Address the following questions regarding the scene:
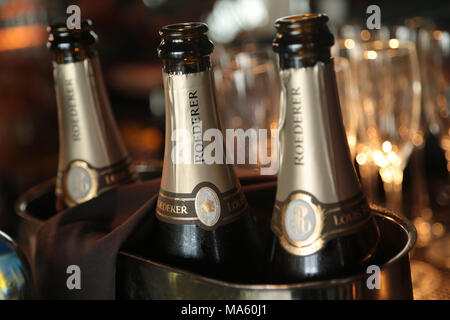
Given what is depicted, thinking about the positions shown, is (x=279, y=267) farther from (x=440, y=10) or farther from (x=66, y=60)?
(x=440, y=10)

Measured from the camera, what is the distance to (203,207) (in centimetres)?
43

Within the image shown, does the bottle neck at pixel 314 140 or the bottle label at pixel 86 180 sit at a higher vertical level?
the bottle neck at pixel 314 140

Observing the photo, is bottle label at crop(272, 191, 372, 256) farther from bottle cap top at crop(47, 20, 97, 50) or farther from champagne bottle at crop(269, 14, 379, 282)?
bottle cap top at crop(47, 20, 97, 50)

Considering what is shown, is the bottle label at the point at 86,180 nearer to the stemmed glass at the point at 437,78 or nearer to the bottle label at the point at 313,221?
the bottle label at the point at 313,221

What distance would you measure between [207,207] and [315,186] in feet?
0.28

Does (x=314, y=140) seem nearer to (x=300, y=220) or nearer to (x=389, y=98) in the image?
(x=300, y=220)

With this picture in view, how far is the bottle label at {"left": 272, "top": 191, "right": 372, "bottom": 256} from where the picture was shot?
393 millimetres

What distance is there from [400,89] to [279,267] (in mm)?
372

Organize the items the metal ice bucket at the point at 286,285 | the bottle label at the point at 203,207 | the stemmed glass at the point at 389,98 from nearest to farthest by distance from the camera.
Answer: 1. the metal ice bucket at the point at 286,285
2. the bottle label at the point at 203,207
3. the stemmed glass at the point at 389,98

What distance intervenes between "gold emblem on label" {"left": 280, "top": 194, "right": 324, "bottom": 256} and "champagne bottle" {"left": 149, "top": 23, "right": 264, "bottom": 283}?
0.16ft

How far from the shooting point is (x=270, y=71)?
792mm

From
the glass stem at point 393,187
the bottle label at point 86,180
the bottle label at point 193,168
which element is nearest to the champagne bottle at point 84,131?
the bottle label at point 86,180

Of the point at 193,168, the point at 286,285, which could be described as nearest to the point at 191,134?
the point at 193,168

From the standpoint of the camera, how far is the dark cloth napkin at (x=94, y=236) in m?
0.40
